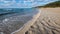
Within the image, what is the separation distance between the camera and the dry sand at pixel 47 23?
1.07m

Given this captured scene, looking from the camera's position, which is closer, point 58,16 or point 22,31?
point 22,31

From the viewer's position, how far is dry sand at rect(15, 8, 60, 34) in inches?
42.0

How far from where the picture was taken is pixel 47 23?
1299mm

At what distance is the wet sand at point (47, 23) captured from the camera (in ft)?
3.50

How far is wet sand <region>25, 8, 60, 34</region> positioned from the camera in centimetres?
107

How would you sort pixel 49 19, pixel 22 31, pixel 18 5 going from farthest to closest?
pixel 18 5
pixel 49 19
pixel 22 31

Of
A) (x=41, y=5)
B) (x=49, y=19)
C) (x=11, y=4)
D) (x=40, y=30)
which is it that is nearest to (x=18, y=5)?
(x=11, y=4)

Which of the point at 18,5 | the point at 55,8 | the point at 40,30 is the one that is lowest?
the point at 40,30

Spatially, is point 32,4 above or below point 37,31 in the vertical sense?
above

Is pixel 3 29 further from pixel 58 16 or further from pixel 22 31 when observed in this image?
pixel 58 16

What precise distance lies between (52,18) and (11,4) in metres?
0.52

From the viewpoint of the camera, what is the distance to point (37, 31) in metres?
1.06

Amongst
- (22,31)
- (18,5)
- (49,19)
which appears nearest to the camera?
(22,31)

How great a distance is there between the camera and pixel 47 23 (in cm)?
130
